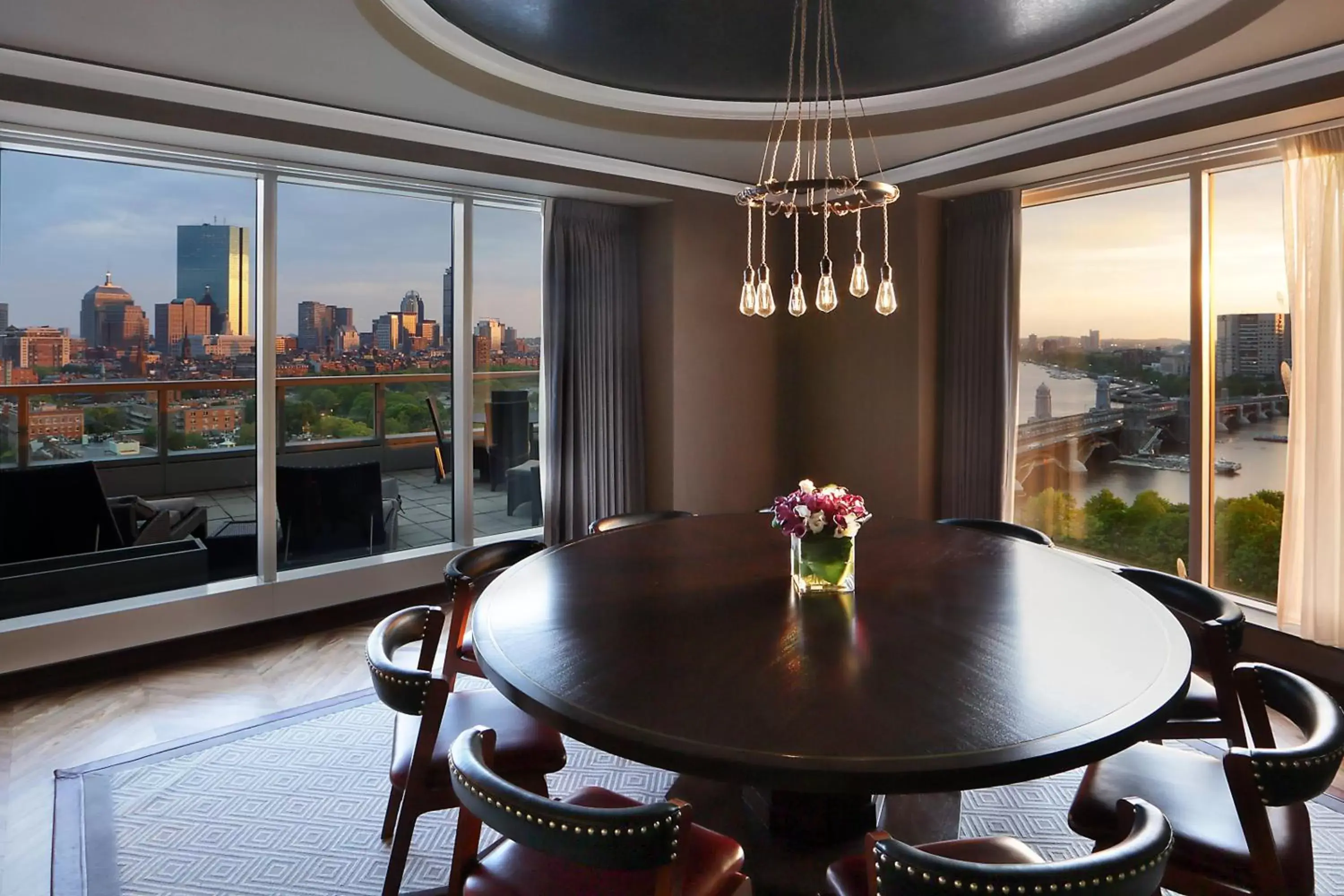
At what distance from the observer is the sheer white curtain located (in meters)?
3.30

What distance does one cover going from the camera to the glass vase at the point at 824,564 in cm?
223

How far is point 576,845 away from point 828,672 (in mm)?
673

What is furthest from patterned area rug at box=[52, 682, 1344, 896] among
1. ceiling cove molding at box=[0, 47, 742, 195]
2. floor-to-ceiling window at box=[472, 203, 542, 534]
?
ceiling cove molding at box=[0, 47, 742, 195]

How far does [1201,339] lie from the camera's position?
3859 mm

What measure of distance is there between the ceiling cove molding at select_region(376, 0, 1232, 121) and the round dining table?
6.25 ft

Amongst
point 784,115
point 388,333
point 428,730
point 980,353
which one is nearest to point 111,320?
point 388,333

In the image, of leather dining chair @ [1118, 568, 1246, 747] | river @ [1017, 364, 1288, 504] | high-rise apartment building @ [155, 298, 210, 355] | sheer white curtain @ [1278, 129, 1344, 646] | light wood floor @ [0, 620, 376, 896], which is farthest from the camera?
high-rise apartment building @ [155, 298, 210, 355]

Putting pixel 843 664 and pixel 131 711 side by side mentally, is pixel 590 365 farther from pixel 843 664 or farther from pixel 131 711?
pixel 843 664

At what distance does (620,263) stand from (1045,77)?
8.48ft

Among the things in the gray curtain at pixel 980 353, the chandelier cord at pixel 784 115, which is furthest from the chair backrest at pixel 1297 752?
the gray curtain at pixel 980 353

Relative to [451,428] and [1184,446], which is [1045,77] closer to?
[1184,446]

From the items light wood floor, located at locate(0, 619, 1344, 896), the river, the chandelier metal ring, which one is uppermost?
the chandelier metal ring

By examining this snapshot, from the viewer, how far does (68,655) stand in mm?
3561

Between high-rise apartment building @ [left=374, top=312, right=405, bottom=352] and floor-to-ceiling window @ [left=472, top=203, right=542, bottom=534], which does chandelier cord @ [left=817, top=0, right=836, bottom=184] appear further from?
high-rise apartment building @ [left=374, top=312, right=405, bottom=352]
